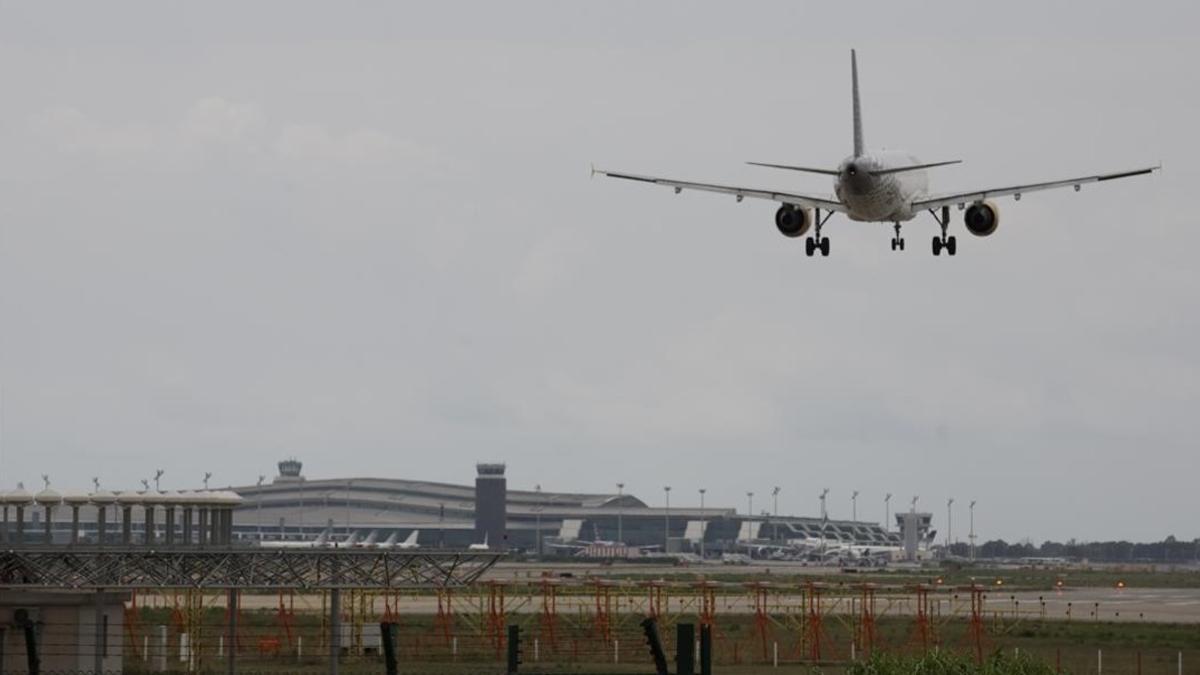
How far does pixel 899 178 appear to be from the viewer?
9000cm

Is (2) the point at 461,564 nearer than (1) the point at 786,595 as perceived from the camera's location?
Yes

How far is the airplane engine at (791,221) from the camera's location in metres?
93.1

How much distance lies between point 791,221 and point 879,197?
230 inches

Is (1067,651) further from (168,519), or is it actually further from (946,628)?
(168,519)

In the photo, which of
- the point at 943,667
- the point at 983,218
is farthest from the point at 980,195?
the point at 943,667

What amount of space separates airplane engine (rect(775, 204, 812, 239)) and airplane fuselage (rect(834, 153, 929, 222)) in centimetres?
249

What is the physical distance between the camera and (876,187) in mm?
87688

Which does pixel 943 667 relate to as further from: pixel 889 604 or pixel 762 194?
pixel 889 604

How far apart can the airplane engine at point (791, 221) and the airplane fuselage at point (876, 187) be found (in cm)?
249

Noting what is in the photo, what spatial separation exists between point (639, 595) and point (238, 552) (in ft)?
304

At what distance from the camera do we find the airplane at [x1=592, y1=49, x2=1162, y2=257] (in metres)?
87.4

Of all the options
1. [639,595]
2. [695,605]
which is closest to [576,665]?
[695,605]

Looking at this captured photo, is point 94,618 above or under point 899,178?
→ under

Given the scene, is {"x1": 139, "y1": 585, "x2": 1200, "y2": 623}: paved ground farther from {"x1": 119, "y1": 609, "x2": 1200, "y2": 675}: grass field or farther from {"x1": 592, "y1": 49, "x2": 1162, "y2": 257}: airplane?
{"x1": 592, "y1": 49, "x2": 1162, "y2": 257}: airplane
